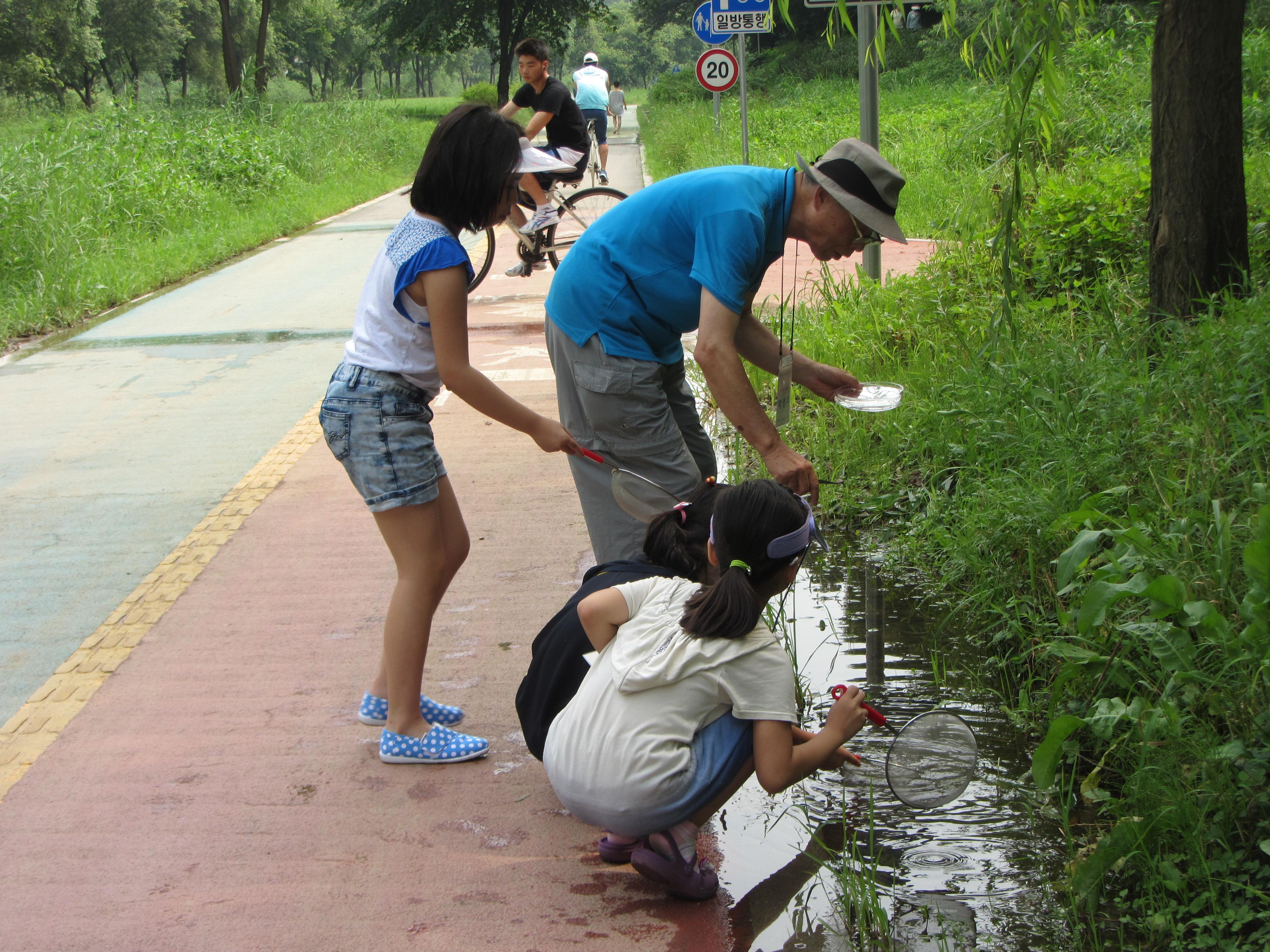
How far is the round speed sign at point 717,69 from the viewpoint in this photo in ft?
48.8

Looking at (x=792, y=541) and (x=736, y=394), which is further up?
(x=736, y=394)

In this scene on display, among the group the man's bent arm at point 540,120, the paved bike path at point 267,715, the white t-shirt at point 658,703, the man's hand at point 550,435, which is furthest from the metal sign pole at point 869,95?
the white t-shirt at point 658,703

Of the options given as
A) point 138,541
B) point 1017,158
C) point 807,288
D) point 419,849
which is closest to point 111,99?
point 807,288

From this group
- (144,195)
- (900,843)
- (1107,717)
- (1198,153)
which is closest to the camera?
(1107,717)

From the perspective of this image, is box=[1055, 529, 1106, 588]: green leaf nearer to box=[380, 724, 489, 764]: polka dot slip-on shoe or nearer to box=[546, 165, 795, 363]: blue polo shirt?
box=[546, 165, 795, 363]: blue polo shirt

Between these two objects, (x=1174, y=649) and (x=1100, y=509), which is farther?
(x=1100, y=509)

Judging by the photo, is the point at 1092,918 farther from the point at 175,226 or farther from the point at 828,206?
the point at 175,226

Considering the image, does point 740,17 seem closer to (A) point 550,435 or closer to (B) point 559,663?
(A) point 550,435

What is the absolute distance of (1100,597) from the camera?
9.45 ft

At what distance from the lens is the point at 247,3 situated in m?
58.1

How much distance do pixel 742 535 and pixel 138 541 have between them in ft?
12.9

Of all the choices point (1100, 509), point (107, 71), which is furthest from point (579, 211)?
point (107, 71)

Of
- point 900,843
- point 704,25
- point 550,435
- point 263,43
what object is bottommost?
point 900,843

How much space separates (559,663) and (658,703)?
0.45 metres
